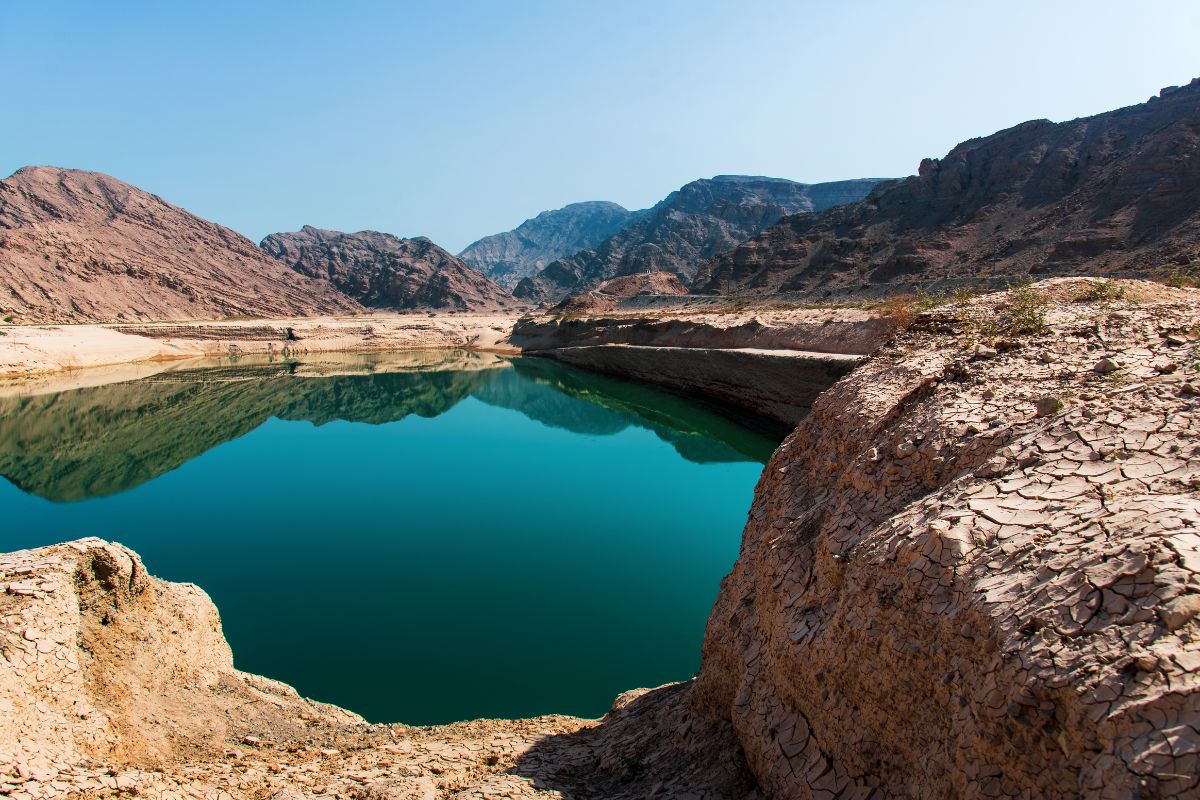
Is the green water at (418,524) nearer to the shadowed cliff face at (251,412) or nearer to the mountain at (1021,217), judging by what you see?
the shadowed cliff face at (251,412)

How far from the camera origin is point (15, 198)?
83.5m

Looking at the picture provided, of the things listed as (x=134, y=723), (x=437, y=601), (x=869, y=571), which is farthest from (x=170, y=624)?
(x=869, y=571)

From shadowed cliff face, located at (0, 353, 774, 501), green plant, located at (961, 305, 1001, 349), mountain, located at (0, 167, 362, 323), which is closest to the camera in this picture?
green plant, located at (961, 305, 1001, 349)

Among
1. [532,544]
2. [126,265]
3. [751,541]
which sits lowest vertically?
[532,544]

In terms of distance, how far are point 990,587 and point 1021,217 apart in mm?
61508

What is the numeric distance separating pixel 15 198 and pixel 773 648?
115 m

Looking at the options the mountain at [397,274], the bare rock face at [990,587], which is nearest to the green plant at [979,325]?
the bare rock face at [990,587]

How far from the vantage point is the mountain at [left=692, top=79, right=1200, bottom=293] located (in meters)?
38.8

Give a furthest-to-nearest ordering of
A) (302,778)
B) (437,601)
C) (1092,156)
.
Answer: (1092,156) < (437,601) < (302,778)

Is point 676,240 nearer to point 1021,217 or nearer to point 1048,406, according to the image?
point 1021,217

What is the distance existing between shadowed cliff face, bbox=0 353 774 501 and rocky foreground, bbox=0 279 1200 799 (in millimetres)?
13347

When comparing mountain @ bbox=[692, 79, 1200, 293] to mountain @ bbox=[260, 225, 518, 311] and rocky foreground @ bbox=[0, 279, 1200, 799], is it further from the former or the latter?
mountain @ bbox=[260, 225, 518, 311]

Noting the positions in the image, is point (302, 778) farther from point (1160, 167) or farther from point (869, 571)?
point (1160, 167)

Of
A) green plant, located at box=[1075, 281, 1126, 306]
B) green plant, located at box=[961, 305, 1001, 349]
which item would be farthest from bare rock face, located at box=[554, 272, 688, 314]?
green plant, located at box=[1075, 281, 1126, 306]
